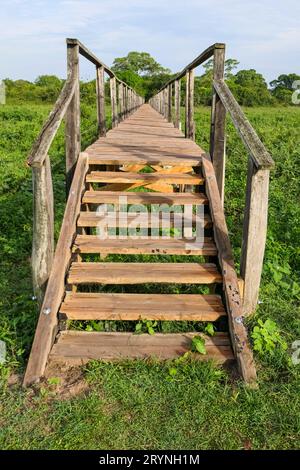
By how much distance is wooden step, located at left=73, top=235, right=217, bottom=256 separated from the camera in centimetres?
361

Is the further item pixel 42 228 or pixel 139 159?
pixel 139 159

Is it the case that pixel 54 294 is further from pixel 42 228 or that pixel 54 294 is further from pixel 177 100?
pixel 177 100

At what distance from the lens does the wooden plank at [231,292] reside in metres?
2.80

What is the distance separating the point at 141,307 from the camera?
10.6ft

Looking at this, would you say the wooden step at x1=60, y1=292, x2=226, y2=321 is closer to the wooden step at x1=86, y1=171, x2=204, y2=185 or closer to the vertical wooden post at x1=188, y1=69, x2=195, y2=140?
the wooden step at x1=86, y1=171, x2=204, y2=185

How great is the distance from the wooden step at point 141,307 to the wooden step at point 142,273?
124mm

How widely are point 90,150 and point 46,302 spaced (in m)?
2.40

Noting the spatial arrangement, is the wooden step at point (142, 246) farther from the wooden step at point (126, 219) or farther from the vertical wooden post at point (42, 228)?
the vertical wooden post at point (42, 228)

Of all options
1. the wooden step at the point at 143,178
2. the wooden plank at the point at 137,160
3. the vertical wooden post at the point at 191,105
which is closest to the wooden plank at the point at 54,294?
the wooden step at the point at 143,178

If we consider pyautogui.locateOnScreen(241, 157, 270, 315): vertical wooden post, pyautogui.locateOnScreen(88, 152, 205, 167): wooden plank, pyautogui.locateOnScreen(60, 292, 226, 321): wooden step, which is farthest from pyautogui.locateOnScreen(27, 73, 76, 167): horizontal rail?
pyautogui.locateOnScreen(241, 157, 270, 315): vertical wooden post

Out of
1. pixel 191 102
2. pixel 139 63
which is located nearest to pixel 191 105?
pixel 191 102

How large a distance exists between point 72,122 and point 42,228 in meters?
1.35

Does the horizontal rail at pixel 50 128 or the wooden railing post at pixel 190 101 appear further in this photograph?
the wooden railing post at pixel 190 101
